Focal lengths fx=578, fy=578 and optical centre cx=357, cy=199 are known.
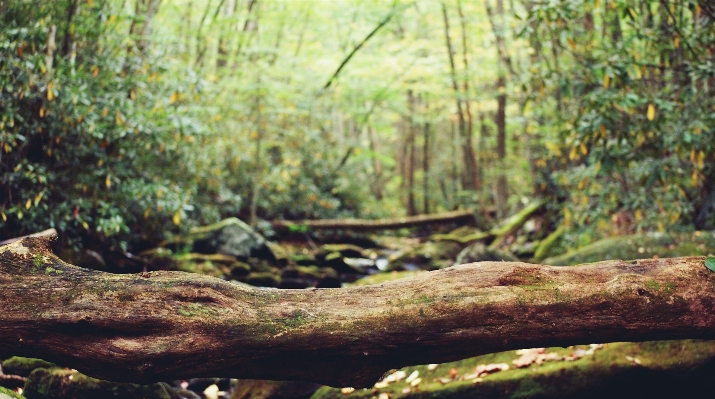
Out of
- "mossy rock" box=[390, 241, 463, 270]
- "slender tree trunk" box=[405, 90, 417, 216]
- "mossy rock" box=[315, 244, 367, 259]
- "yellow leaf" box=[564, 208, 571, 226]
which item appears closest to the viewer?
"yellow leaf" box=[564, 208, 571, 226]

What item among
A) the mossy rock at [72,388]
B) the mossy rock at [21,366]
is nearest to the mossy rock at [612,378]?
the mossy rock at [72,388]

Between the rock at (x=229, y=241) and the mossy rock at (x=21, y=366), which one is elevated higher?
the mossy rock at (x=21, y=366)

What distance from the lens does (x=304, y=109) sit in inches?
714

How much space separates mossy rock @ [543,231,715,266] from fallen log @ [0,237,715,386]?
4020 millimetres

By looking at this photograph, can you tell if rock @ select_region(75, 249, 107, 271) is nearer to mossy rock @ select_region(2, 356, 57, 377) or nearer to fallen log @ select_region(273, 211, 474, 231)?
mossy rock @ select_region(2, 356, 57, 377)

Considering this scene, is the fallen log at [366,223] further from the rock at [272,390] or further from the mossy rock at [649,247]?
the rock at [272,390]

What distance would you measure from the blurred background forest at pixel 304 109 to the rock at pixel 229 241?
54 cm

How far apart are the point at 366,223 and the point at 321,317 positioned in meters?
15.3

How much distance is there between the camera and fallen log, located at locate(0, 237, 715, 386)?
3166mm

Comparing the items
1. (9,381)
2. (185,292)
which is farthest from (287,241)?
(185,292)

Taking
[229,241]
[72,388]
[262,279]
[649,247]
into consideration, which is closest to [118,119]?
[72,388]

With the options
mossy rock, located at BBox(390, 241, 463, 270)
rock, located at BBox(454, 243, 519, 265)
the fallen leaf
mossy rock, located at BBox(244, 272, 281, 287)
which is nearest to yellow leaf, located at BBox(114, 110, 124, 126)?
mossy rock, located at BBox(244, 272, 281, 287)

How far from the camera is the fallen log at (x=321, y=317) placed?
3.17 meters

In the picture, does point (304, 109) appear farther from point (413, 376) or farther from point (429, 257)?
point (413, 376)
